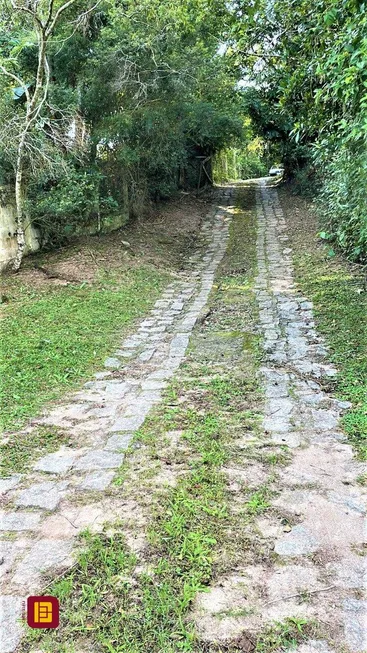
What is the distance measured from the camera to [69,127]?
20.5 feet

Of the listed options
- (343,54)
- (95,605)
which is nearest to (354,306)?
(343,54)

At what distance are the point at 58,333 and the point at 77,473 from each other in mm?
2194

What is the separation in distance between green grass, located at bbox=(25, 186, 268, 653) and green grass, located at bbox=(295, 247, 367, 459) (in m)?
0.68

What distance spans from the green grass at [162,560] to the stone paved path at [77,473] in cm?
10

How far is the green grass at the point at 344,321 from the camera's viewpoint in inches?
113

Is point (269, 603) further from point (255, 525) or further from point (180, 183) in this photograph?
point (180, 183)

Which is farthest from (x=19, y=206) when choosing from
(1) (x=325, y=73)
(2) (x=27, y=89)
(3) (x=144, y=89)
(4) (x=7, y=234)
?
(1) (x=325, y=73)

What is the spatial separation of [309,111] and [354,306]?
196cm

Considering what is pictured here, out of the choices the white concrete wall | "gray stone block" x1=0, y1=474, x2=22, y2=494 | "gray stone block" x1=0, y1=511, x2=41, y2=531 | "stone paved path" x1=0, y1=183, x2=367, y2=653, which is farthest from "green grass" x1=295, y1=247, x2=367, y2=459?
the white concrete wall

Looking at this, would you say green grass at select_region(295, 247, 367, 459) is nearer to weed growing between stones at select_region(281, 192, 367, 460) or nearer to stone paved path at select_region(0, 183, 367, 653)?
weed growing between stones at select_region(281, 192, 367, 460)

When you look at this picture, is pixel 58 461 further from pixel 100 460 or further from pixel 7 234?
pixel 7 234

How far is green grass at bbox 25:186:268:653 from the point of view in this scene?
4.76 feet

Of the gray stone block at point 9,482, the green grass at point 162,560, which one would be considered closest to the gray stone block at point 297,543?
the green grass at point 162,560

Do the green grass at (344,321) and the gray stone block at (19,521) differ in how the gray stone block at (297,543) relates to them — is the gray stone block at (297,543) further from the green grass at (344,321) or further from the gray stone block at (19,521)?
the gray stone block at (19,521)
